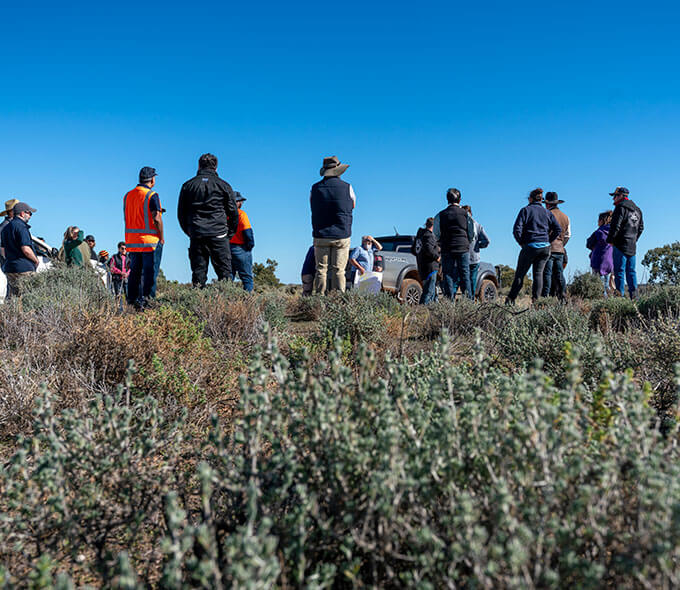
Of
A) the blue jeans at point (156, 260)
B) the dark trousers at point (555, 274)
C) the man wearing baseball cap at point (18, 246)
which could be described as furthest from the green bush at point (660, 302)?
the man wearing baseball cap at point (18, 246)

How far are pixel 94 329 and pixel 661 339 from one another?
13.3ft

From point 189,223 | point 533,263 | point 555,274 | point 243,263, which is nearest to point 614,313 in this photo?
point 533,263

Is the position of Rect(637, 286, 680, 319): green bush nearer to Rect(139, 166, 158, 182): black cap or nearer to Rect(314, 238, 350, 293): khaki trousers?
Rect(314, 238, 350, 293): khaki trousers

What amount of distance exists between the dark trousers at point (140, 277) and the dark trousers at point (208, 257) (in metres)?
0.57

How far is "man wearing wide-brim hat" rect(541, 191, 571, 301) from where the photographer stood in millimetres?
9648

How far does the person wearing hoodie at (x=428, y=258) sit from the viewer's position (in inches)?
383

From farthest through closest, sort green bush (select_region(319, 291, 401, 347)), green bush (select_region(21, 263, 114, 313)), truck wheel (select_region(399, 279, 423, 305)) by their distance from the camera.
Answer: truck wheel (select_region(399, 279, 423, 305)) → green bush (select_region(21, 263, 114, 313)) → green bush (select_region(319, 291, 401, 347))

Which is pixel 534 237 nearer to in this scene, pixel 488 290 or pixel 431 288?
pixel 431 288

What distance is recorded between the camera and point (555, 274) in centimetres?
994

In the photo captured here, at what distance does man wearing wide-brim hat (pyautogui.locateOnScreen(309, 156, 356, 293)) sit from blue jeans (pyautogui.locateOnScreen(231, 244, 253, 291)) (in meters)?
1.13

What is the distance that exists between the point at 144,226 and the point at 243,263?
1.75 metres

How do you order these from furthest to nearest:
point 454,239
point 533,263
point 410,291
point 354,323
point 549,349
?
point 410,291 → point 533,263 → point 454,239 → point 354,323 → point 549,349

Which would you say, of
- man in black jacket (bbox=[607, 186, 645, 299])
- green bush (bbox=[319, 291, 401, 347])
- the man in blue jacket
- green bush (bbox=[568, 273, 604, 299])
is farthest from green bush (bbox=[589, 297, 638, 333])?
green bush (bbox=[568, 273, 604, 299])

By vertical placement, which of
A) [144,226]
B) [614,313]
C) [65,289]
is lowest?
[614,313]
